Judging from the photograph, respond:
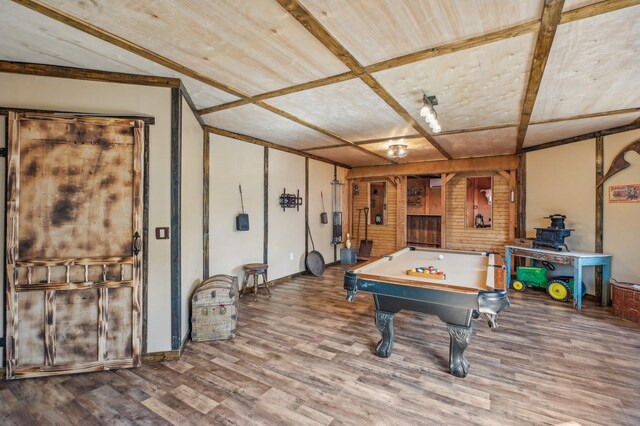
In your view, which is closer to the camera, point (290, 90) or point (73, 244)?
point (73, 244)

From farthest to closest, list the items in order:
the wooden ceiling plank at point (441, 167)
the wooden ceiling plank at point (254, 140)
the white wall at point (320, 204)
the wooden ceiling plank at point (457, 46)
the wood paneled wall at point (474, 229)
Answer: the white wall at point (320, 204) → the wood paneled wall at point (474, 229) → the wooden ceiling plank at point (441, 167) → the wooden ceiling plank at point (254, 140) → the wooden ceiling plank at point (457, 46)

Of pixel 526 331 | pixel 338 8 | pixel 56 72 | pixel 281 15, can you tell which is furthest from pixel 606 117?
pixel 56 72

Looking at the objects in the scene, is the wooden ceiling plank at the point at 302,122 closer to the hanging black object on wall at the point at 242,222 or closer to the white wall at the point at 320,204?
the white wall at the point at 320,204

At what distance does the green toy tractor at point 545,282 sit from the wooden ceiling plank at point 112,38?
5639 mm

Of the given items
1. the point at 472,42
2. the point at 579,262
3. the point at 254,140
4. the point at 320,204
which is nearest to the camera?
the point at 472,42

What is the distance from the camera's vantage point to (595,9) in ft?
5.84

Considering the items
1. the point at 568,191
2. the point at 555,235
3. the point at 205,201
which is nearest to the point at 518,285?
the point at 555,235

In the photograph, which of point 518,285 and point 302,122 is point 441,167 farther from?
point 302,122

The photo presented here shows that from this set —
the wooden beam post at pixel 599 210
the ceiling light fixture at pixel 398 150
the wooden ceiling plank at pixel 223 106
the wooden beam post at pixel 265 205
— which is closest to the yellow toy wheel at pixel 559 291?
the wooden beam post at pixel 599 210

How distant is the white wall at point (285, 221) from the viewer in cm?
566

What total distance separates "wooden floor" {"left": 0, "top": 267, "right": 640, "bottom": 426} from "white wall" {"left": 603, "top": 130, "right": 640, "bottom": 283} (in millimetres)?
1150

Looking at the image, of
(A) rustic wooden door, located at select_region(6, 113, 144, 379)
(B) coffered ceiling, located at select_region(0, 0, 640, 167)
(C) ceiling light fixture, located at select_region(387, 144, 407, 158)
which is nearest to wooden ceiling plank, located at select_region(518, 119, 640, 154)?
(B) coffered ceiling, located at select_region(0, 0, 640, 167)

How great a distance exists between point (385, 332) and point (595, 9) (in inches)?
113

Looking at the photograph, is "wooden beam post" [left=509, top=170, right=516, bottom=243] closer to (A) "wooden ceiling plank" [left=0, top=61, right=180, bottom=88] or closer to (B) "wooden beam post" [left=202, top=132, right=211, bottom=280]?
(B) "wooden beam post" [left=202, top=132, right=211, bottom=280]
